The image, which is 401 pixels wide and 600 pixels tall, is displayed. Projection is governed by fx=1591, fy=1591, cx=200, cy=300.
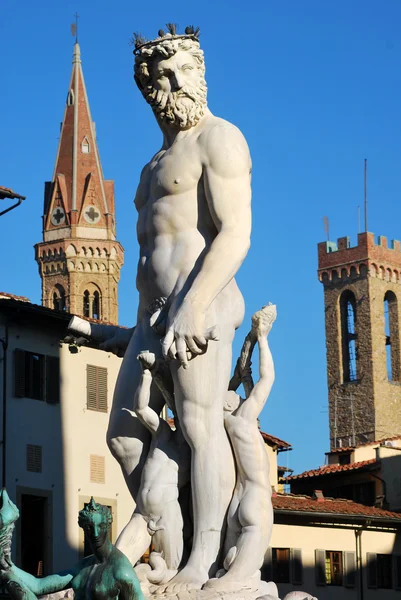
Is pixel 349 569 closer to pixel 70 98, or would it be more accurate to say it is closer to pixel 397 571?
pixel 397 571

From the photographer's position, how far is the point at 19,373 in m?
40.6

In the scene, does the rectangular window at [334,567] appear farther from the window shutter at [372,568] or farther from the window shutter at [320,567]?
the window shutter at [372,568]

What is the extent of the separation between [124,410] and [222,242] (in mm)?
1136

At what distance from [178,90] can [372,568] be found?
40566mm

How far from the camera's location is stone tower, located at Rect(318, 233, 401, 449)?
4458 inches

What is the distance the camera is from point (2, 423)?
40.0 m

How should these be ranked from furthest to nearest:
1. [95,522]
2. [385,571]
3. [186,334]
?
[385,571], [186,334], [95,522]

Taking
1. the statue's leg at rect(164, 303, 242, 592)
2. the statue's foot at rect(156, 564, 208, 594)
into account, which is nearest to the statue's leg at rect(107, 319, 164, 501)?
the statue's leg at rect(164, 303, 242, 592)

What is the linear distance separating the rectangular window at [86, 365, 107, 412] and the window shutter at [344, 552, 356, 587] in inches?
372

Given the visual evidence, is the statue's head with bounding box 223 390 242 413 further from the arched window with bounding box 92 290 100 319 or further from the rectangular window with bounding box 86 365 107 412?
the arched window with bounding box 92 290 100 319

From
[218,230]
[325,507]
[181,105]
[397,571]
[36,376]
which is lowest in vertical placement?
[397,571]

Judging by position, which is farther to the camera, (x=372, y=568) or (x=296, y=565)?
(x=372, y=568)

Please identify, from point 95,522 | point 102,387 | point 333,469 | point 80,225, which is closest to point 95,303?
point 80,225

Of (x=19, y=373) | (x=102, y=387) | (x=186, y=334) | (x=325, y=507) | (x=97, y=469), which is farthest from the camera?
(x=325, y=507)
